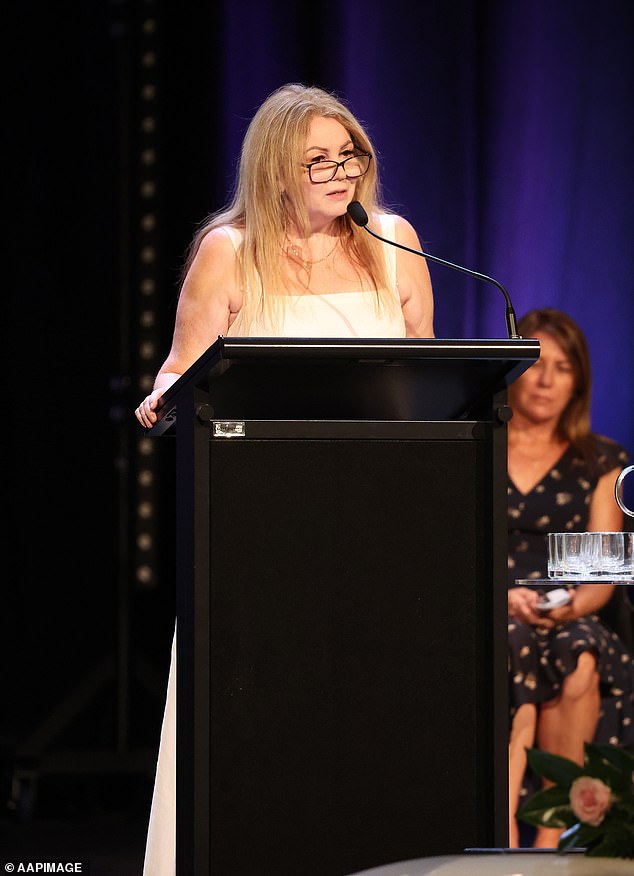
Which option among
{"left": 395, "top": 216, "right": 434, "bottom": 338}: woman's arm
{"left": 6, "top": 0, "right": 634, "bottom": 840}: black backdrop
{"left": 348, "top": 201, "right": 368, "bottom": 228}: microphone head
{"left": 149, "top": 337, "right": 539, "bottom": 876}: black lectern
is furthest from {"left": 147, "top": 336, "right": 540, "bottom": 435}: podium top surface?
{"left": 6, "top": 0, "right": 634, "bottom": 840}: black backdrop

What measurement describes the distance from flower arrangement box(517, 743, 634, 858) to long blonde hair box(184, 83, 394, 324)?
1.29 m

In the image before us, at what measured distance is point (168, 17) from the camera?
4367 millimetres

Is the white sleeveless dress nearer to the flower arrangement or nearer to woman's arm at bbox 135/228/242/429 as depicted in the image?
woman's arm at bbox 135/228/242/429

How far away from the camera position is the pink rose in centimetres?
100

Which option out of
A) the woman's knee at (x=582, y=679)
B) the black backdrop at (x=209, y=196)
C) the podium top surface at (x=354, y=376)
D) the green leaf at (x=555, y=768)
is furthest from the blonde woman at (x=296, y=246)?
the black backdrop at (x=209, y=196)

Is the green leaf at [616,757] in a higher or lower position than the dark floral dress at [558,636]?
higher

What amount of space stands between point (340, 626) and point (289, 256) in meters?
0.81

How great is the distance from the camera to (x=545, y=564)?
372 cm

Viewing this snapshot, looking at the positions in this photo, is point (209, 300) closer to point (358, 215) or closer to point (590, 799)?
point (358, 215)

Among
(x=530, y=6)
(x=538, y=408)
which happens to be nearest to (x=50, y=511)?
(x=538, y=408)

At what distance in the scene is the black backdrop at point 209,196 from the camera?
4.36m

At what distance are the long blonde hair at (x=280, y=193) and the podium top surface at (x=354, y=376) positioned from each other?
0.49 metres

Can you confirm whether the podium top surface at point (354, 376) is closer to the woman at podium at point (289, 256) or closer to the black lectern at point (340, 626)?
the black lectern at point (340, 626)

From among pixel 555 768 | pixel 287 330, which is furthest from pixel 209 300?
pixel 555 768
